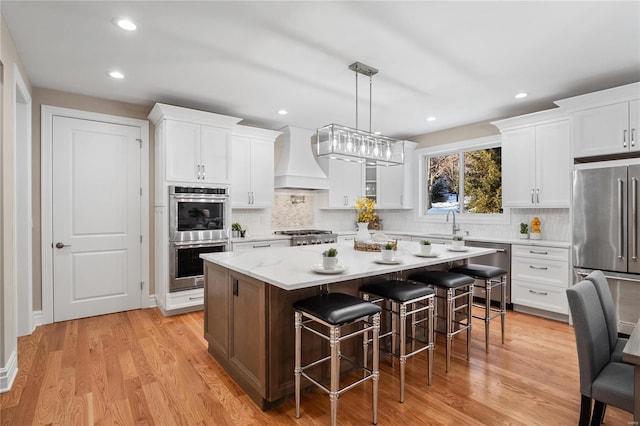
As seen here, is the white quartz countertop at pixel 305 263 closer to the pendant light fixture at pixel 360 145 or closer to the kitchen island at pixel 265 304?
the kitchen island at pixel 265 304

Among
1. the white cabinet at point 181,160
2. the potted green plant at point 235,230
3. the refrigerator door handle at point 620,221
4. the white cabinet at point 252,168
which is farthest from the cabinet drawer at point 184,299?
the refrigerator door handle at point 620,221

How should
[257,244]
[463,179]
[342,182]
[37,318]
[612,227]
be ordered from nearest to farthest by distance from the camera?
1. [612,227]
2. [37,318]
3. [257,244]
4. [463,179]
5. [342,182]

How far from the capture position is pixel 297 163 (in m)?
5.52

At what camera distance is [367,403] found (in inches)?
90.8

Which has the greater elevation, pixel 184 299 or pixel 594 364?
pixel 594 364

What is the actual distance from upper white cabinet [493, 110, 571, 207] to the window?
1.79 ft

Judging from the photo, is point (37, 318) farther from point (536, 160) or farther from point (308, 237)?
point (536, 160)

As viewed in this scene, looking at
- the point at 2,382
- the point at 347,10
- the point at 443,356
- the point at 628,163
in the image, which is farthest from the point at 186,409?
the point at 628,163

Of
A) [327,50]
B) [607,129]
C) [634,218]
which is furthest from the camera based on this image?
[607,129]

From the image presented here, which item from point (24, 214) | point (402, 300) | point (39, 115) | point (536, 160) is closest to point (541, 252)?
point (536, 160)

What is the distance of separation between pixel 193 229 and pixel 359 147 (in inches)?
93.7

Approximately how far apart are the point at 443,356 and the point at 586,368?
1.48m

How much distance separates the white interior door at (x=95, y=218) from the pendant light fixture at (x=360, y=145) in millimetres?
2655

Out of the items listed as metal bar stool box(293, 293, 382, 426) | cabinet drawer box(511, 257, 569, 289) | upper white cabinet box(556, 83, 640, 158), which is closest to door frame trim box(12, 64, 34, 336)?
metal bar stool box(293, 293, 382, 426)
